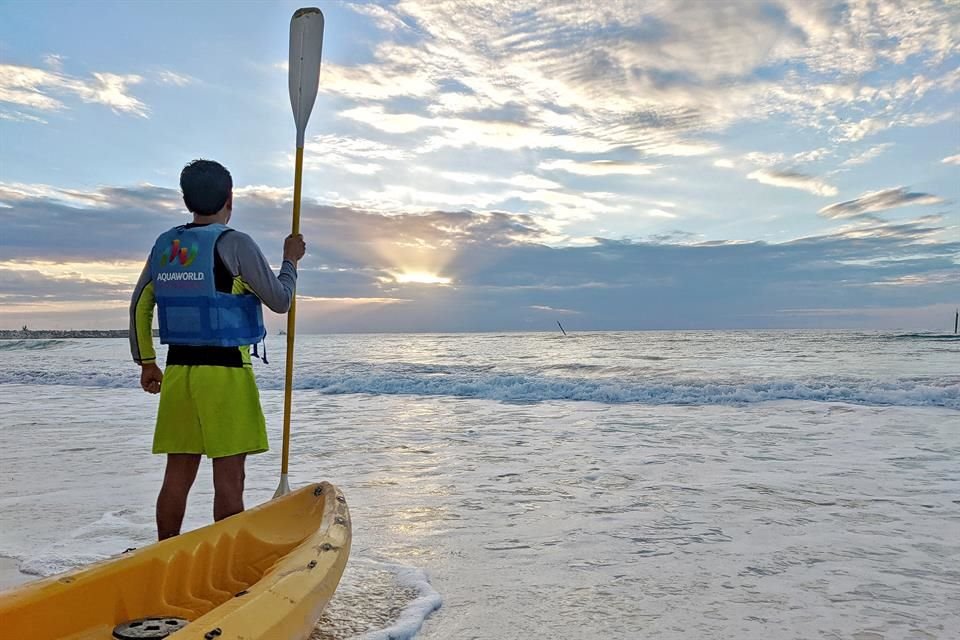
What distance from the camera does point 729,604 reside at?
3.07 meters

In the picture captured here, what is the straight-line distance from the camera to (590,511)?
15.4 ft

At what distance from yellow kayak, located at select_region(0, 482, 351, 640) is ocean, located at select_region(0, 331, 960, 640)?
400mm

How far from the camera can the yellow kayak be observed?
1.95 meters

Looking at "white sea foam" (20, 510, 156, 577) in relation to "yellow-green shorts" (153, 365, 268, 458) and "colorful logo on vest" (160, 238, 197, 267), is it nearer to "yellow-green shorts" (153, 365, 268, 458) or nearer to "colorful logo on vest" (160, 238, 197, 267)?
"yellow-green shorts" (153, 365, 268, 458)

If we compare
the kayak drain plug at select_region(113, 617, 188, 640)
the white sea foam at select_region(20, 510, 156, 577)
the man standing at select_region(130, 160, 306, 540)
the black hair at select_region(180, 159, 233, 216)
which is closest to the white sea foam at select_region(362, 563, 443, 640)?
the kayak drain plug at select_region(113, 617, 188, 640)

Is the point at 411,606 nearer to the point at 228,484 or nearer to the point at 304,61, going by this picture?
the point at 228,484

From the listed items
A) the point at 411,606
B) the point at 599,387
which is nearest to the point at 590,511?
the point at 411,606

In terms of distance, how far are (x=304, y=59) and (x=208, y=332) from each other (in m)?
1.96

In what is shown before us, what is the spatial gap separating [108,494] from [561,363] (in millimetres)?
17971

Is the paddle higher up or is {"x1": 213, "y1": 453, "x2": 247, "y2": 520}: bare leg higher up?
the paddle

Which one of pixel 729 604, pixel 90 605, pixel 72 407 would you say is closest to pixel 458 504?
pixel 729 604

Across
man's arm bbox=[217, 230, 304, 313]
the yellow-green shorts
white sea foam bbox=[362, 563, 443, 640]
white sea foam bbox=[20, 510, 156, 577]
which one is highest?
man's arm bbox=[217, 230, 304, 313]

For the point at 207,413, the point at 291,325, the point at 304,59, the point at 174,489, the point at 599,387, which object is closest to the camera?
the point at 207,413

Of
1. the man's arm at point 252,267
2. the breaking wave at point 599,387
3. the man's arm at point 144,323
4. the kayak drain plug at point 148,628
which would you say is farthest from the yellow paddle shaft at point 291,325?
the breaking wave at point 599,387
